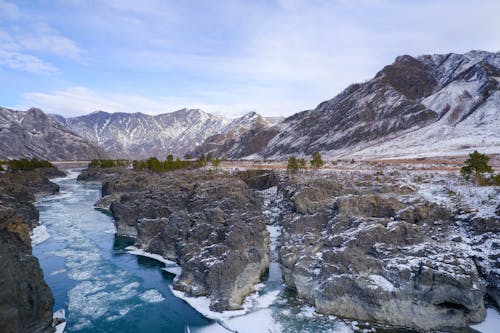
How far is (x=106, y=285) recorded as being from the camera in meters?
35.8

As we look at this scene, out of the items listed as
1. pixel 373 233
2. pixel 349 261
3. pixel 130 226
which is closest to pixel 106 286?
pixel 130 226

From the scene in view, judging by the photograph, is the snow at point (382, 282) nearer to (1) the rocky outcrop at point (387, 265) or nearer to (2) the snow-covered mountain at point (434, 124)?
(1) the rocky outcrop at point (387, 265)

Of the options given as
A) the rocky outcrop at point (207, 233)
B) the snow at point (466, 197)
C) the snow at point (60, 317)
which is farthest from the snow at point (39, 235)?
the snow at point (466, 197)

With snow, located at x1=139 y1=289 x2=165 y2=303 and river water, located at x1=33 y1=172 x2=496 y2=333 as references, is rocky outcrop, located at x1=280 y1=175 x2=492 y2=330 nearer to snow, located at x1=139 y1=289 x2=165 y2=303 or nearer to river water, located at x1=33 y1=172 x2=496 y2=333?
river water, located at x1=33 y1=172 x2=496 y2=333

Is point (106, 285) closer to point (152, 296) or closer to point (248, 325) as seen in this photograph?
point (152, 296)

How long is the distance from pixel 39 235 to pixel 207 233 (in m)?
29.9

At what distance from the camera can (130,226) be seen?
5491cm

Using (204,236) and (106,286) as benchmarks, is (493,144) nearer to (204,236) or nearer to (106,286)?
(204,236)

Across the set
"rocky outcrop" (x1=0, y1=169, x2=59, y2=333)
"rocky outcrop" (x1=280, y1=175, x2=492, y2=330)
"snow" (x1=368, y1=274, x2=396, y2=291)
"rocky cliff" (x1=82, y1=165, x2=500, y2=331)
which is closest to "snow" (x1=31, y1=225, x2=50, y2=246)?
"rocky cliff" (x1=82, y1=165, x2=500, y2=331)

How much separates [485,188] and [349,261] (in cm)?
2152

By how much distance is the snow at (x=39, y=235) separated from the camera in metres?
50.4

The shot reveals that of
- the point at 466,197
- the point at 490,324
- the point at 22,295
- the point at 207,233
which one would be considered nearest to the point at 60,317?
the point at 22,295

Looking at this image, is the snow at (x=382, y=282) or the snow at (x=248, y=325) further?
the snow at (x=382, y=282)

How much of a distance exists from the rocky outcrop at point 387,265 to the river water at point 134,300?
2128mm
